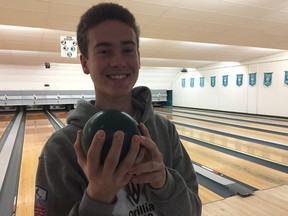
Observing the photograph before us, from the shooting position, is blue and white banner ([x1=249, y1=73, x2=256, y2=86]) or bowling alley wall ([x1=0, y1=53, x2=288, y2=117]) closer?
bowling alley wall ([x1=0, y1=53, x2=288, y2=117])

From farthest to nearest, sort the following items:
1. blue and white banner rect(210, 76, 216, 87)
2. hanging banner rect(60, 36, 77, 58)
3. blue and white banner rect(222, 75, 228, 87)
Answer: blue and white banner rect(210, 76, 216, 87) < blue and white banner rect(222, 75, 228, 87) < hanging banner rect(60, 36, 77, 58)

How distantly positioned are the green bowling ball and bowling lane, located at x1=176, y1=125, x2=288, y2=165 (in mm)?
3793

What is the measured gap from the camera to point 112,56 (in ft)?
2.65

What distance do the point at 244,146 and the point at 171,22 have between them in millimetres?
2798

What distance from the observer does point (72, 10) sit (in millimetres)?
4109

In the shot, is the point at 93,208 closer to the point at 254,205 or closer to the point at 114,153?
the point at 114,153

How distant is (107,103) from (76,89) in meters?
12.4

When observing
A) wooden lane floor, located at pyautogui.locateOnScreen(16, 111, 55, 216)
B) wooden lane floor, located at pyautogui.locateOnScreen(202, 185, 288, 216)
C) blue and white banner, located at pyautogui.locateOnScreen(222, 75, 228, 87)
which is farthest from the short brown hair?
blue and white banner, located at pyautogui.locateOnScreen(222, 75, 228, 87)

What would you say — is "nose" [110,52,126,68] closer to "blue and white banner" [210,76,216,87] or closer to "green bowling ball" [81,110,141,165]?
"green bowling ball" [81,110,141,165]

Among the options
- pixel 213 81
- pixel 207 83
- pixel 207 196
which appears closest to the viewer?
pixel 207 196

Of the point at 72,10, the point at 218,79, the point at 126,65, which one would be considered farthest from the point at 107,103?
the point at 218,79

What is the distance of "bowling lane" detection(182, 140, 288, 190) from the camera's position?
9.87 ft

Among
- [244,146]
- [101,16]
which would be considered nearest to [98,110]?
[101,16]

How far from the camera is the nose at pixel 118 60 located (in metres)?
0.80
